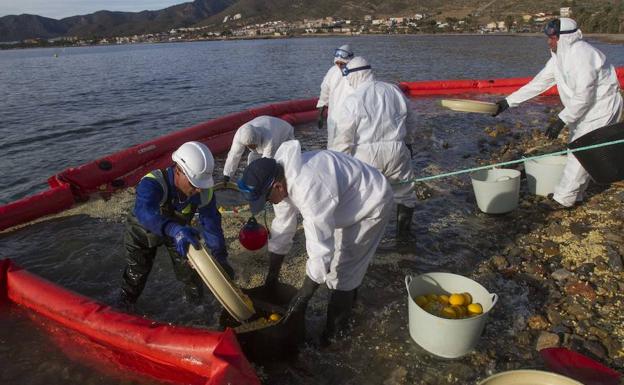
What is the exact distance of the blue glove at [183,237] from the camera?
9.65ft

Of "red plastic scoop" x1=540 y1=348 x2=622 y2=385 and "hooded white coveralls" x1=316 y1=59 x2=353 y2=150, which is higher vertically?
"hooded white coveralls" x1=316 y1=59 x2=353 y2=150

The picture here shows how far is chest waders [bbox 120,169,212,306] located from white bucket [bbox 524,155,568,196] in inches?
175

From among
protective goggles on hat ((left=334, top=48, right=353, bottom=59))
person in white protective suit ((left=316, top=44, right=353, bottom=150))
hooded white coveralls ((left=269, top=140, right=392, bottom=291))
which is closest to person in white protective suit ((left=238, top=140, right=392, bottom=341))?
hooded white coveralls ((left=269, top=140, right=392, bottom=291))

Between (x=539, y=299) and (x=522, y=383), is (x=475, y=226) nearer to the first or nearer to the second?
(x=539, y=299)

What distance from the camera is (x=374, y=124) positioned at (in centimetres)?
442

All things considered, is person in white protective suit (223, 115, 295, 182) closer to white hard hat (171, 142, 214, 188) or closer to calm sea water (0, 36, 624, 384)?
calm sea water (0, 36, 624, 384)

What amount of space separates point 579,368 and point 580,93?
3.34 m

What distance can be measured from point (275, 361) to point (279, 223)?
1.09 meters

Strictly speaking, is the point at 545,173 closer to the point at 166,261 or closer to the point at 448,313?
the point at 448,313

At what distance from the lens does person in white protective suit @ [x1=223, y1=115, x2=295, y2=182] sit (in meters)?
5.15

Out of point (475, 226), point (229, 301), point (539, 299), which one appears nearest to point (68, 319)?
point (229, 301)

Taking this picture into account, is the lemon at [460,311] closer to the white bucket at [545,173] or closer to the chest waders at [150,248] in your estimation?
the chest waders at [150,248]

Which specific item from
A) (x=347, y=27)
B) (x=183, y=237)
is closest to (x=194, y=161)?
(x=183, y=237)

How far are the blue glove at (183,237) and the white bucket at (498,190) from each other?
3765 millimetres
